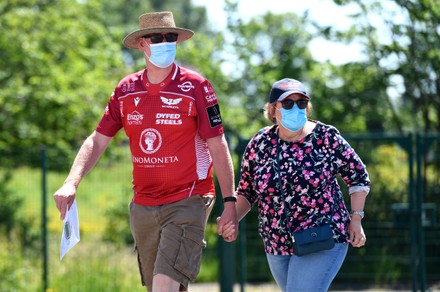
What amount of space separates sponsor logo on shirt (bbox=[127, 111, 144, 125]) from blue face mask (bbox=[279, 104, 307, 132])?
0.91 metres

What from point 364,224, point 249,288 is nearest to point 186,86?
point 364,224

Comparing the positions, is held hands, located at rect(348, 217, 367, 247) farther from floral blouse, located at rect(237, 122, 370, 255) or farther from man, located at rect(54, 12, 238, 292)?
man, located at rect(54, 12, 238, 292)

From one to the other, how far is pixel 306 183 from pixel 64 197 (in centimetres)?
147

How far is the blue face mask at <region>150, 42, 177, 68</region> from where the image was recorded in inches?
220

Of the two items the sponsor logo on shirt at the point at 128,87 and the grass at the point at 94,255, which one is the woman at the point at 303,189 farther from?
the grass at the point at 94,255

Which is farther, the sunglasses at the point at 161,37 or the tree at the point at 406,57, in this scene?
the tree at the point at 406,57

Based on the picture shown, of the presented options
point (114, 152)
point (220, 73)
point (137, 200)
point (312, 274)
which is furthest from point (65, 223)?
point (220, 73)

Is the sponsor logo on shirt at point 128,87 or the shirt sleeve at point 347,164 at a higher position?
the sponsor logo on shirt at point 128,87

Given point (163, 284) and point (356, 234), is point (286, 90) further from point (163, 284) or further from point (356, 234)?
point (163, 284)

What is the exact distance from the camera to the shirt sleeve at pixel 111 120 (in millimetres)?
5809

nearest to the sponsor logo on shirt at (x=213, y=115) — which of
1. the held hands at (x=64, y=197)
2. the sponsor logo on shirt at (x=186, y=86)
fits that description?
the sponsor logo on shirt at (x=186, y=86)

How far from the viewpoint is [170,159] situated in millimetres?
5492

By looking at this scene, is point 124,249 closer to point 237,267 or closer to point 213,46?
point 237,267

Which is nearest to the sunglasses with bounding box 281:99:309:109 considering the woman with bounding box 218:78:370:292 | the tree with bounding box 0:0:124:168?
the woman with bounding box 218:78:370:292
